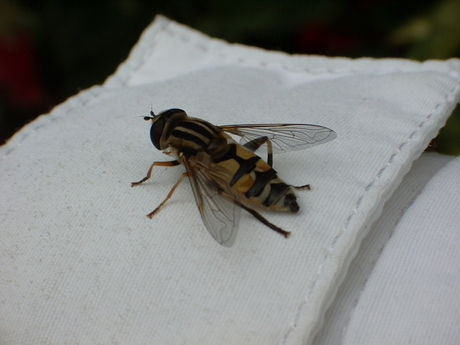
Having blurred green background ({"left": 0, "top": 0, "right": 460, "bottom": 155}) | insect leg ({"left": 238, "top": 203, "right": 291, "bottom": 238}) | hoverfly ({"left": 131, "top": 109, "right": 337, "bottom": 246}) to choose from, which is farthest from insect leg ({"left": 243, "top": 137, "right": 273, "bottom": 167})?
blurred green background ({"left": 0, "top": 0, "right": 460, "bottom": 155})

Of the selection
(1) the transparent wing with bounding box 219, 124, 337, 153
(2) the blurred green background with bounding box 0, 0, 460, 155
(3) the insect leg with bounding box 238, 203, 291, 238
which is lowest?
(2) the blurred green background with bounding box 0, 0, 460, 155

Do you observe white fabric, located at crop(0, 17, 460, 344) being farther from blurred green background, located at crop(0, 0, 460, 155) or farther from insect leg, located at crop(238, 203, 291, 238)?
blurred green background, located at crop(0, 0, 460, 155)

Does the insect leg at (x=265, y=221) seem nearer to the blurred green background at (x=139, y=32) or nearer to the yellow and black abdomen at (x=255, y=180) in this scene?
the yellow and black abdomen at (x=255, y=180)

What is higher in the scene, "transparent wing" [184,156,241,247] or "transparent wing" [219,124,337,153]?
"transparent wing" [219,124,337,153]

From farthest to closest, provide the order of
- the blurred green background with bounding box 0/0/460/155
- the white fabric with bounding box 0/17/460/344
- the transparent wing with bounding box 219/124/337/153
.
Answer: the blurred green background with bounding box 0/0/460/155 → the transparent wing with bounding box 219/124/337/153 → the white fabric with bounding box 0/17/460/344

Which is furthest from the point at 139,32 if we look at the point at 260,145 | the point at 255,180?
the point at 255,180

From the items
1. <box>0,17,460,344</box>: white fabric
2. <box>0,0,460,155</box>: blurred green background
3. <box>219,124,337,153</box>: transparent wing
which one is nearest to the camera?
<box>0,17,460,344</box>: white fabric

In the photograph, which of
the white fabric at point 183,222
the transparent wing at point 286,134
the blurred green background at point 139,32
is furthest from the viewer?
the blurred green background at point 139,32

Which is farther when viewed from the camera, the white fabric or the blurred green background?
the blurred green background

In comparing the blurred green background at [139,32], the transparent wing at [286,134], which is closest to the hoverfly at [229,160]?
the transparent wing at [286,134]

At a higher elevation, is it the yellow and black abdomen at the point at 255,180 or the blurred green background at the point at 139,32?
the yellow and black abdomen at the point at 255,180
